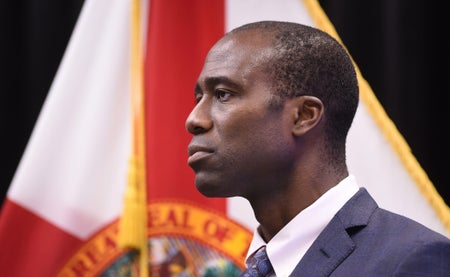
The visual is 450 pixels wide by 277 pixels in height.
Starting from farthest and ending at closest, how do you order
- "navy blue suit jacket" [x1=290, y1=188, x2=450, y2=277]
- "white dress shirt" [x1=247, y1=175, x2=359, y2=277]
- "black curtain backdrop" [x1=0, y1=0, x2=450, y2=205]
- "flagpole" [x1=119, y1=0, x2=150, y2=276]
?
"black curtain backdrop" [x1=0, y1=0, x2=450, y2=205] < "flagpole" [x1=119, y1=0, x2=150, y2=276] < "white dress shirt" [x1=247, y1=175, x2=359, y2=277] < "navy blue suit jacket" [x1=290, y1=188, x2=450, y2=277]

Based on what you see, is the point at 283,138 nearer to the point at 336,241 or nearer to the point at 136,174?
the point at 336,241

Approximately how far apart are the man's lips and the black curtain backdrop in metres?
0.91

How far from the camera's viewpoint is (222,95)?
1024 mm

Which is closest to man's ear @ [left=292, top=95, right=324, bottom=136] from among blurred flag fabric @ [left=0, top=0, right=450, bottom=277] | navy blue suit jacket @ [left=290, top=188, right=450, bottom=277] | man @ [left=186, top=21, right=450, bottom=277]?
man @ [left=186, top=21, right=450, bottom=277]

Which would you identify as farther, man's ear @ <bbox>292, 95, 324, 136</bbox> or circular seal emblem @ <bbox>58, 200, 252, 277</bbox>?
circular seal emblem @ <bbox>58, 200, 252, 277</bbox>

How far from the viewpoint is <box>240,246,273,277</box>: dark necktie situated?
0.98 metres

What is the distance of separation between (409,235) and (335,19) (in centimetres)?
110

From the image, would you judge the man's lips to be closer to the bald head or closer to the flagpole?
the bald head

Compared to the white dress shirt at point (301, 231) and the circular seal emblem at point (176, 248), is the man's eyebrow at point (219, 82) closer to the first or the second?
the white dress shirt at point (301, 231)

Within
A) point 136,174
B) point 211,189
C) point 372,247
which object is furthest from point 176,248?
point 372,247

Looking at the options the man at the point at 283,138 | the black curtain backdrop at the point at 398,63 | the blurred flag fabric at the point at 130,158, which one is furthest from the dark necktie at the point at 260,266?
the black curtain backdrop at the point at 398,63

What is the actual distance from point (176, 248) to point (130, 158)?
230mm

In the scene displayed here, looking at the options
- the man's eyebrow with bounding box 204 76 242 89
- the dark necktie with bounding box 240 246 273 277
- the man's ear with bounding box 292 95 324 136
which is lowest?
the dark necktie with bounding box 240 246 273 277

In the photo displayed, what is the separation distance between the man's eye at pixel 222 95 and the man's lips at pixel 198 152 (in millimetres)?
75
